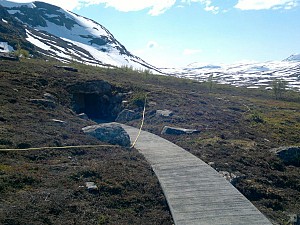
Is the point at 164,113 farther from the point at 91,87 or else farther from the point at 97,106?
the point at 91,87

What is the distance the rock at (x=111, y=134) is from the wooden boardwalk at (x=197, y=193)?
1.96m

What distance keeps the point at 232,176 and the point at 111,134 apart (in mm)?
8353

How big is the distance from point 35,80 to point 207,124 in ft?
58.6

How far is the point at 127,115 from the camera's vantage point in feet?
112

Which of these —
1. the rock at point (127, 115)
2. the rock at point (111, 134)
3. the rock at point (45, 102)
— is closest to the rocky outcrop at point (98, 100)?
the rock at point (127, 115)

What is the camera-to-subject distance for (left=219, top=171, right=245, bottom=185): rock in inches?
707

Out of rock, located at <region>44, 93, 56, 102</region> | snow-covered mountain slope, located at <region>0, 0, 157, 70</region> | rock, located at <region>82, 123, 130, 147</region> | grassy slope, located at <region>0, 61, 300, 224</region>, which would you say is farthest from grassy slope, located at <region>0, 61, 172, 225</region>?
snow-covered mountain slope, located at <region>0, 0, 157, 70</region>

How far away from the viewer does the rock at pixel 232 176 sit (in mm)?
17953

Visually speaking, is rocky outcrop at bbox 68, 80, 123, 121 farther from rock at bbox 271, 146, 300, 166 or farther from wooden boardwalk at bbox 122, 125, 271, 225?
rock at bbox 271, 146, 300, 166

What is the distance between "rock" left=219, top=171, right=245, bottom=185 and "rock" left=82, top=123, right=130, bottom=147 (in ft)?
22.3

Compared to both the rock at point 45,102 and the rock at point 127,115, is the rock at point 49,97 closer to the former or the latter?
the rock at point 45,102

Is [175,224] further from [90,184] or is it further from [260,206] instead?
[260,206]

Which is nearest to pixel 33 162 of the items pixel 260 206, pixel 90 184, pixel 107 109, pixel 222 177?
pixel 90 184

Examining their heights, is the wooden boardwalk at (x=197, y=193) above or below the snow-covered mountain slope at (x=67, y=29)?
below
